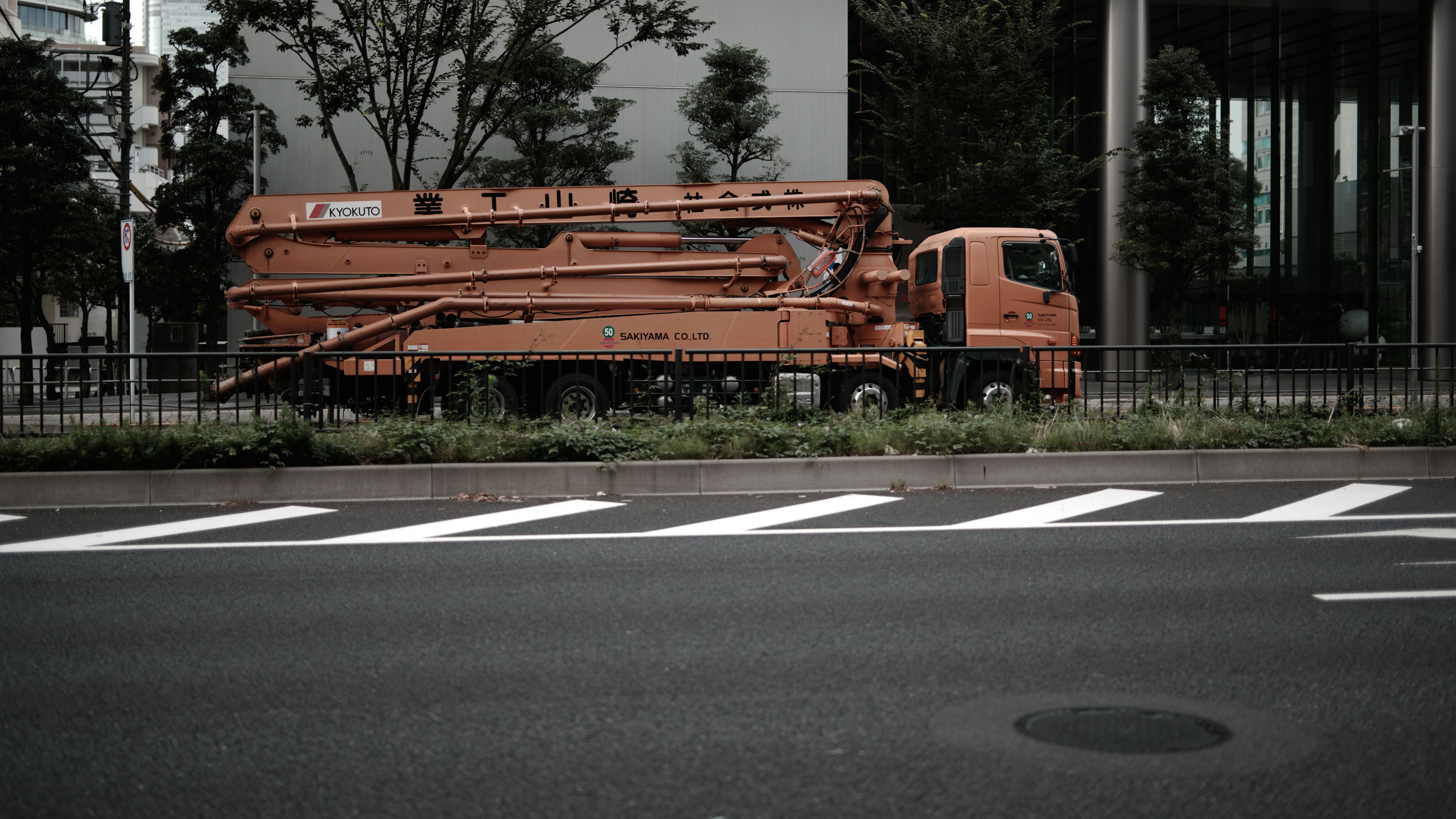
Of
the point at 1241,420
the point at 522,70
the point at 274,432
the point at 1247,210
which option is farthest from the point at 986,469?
the point at 1247,210

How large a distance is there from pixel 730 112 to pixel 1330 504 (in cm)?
2130

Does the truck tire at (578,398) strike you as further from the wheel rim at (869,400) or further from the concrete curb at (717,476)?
the wheel rim at (869,400)

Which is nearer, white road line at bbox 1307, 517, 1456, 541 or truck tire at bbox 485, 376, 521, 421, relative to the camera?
white road line at bbox 1307, 517, 1456, 541

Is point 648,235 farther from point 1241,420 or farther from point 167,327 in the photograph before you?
point 167,327

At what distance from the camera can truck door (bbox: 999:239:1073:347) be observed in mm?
17797

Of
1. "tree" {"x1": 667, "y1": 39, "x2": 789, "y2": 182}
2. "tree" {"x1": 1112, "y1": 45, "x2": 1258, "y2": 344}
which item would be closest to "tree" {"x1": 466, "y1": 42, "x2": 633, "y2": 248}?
"tree" {"x1": 667, "y1": 39, "x2": 789, "y2": 182}

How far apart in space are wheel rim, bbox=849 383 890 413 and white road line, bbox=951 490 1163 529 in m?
2.61

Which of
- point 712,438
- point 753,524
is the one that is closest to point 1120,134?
point 712,438

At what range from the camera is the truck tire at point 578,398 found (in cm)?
1234

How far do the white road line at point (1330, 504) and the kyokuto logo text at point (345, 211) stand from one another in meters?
13.1

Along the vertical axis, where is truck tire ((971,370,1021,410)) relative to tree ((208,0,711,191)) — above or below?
below

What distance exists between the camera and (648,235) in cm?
1819

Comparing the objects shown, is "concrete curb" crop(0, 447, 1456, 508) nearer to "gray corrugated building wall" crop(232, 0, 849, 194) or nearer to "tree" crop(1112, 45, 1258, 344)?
"tree" crop(1112, 45, 1258, 344)

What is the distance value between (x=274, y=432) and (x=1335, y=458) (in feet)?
31.8
